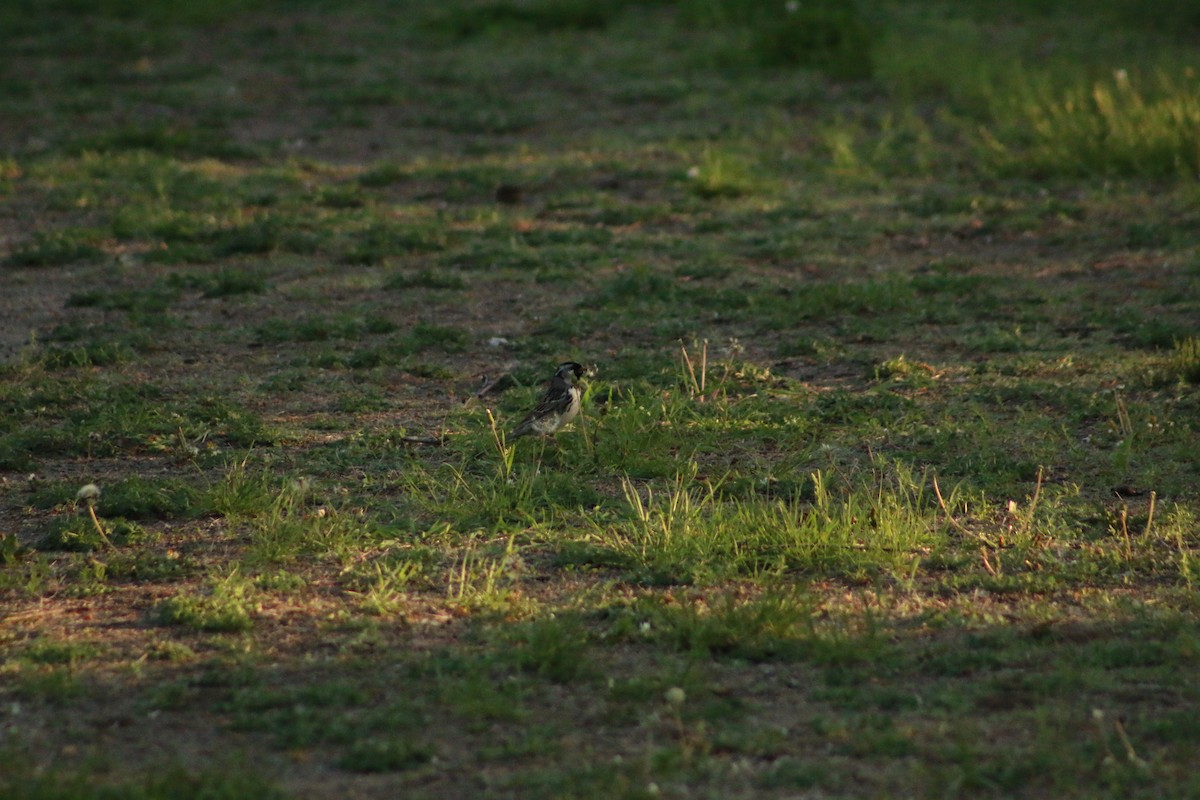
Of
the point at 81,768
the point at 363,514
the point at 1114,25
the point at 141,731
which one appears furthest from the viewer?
the point at 1114,25

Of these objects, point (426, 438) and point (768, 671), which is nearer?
point (768, 671)

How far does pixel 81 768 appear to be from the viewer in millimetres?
3732

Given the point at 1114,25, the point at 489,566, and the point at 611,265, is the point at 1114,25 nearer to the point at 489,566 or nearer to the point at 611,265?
the point at 611,265

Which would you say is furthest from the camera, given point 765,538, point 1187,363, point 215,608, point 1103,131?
point 1103,131

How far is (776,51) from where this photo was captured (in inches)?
621

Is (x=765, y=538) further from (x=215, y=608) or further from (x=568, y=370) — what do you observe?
(x=215, y=608)

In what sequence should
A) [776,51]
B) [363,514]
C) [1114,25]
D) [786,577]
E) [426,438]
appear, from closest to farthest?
[786,577] → [363,514] → [426,438] → [776,51] → [1114,25]

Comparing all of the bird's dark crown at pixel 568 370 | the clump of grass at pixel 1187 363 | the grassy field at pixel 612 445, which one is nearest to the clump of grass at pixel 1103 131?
the grassy field at pixel 612 445

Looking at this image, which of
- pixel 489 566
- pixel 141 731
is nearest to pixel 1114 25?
pixel 489 566

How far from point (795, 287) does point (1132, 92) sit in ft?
15.6

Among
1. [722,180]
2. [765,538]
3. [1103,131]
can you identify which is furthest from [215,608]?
[1103,131]

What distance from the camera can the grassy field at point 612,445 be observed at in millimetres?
4051

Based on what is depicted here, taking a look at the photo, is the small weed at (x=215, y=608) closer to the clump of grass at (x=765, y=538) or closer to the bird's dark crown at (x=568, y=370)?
the clump of grass at (x=765, y=538)

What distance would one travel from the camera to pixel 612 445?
6.29 metres
